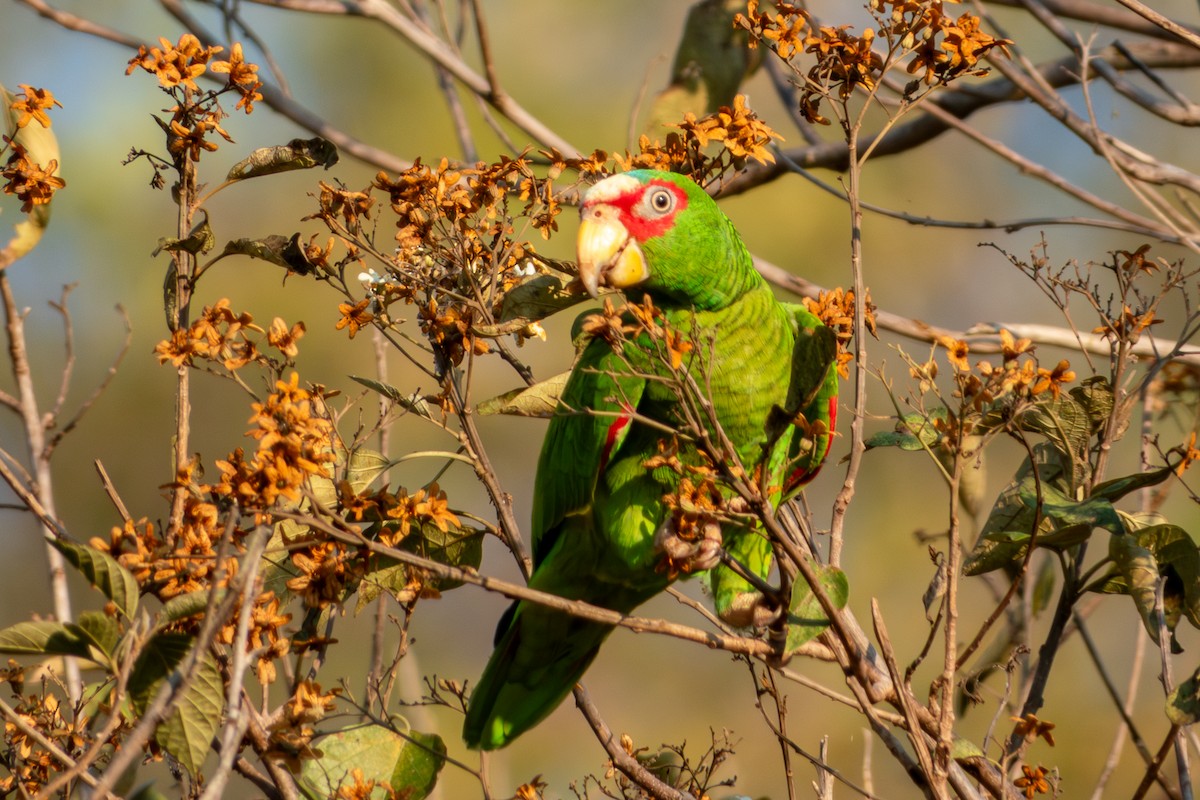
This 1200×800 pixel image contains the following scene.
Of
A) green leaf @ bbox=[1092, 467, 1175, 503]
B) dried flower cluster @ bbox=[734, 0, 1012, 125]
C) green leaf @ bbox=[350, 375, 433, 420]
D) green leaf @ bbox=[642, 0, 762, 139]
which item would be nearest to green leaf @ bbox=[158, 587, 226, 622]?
green leaf @ bbox=[350, 375, 433, 420]

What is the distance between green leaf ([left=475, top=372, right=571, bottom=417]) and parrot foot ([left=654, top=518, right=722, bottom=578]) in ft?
1.00

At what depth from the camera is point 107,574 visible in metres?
1.32

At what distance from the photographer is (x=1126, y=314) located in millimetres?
1908

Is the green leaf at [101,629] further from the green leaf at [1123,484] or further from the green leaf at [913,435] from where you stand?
the green leaf at [1123,484]

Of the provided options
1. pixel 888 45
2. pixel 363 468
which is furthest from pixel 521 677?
pixel 888 45

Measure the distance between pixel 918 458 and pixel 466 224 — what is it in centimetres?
653

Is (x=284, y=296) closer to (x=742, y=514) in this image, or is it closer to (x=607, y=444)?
(x=607, y=444)

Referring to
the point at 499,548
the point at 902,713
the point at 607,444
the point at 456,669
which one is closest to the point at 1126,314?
the point at 902,713

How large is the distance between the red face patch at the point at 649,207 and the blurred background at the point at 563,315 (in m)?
4.38

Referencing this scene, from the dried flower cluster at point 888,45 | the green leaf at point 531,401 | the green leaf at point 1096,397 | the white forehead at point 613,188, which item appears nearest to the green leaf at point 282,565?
the green leaf at point 531,401

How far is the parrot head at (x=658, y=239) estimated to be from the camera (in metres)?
2.25

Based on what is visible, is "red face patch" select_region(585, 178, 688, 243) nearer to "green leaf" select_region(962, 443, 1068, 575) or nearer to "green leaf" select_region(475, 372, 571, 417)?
"green leaf" select_region(475, 372, 571, 417)

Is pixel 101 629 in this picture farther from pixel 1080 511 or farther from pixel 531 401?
pixel 1080 511

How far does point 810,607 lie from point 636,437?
89 cm
